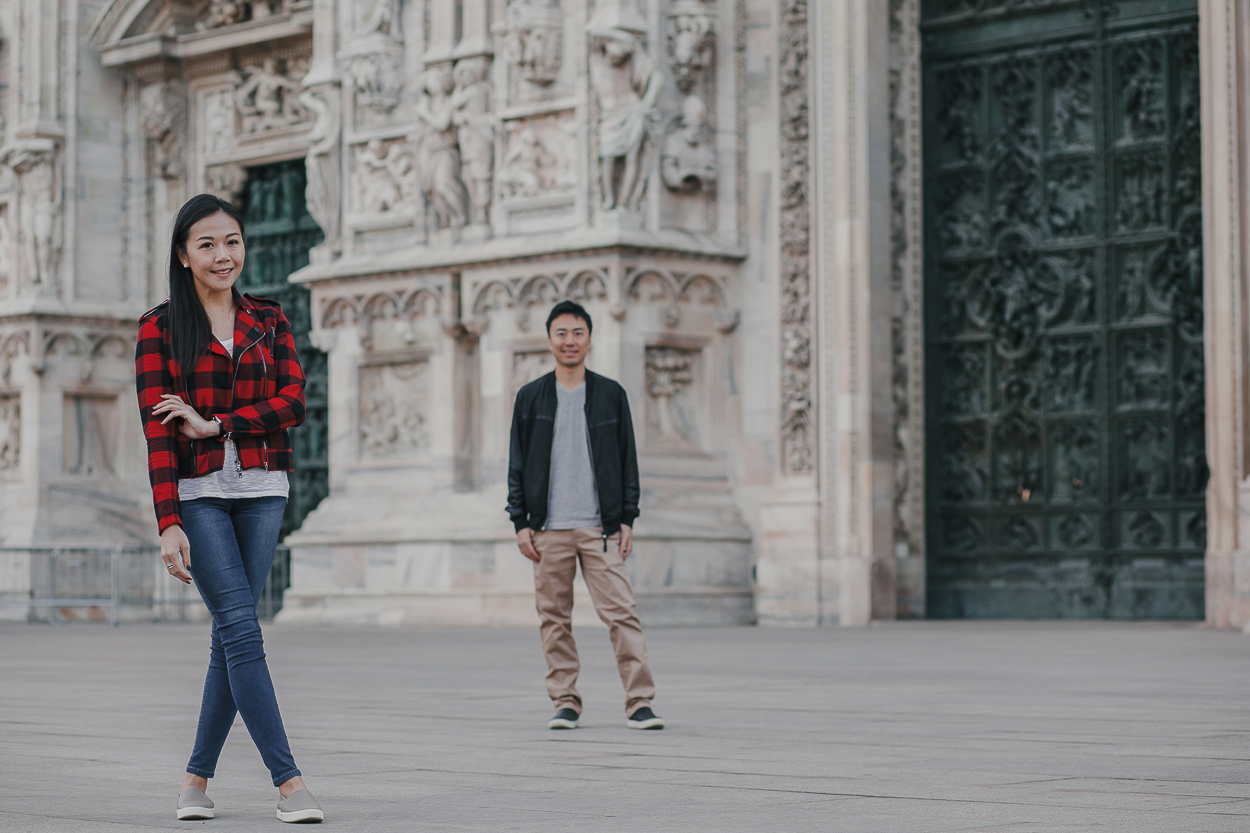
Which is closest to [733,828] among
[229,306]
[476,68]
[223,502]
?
[223,502]

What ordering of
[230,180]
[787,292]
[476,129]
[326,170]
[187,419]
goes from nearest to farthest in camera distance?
[187,419], [787,292], [476,129], [326,170], [230,180]

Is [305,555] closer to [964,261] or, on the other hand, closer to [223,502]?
[964,261]

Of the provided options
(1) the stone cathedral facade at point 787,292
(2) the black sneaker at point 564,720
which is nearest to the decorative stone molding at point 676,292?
(1) the stone cathedral facade at point 787,292

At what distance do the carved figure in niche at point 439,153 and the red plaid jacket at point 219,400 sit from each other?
46.3 ft

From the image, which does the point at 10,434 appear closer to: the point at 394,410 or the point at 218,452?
the point at 394,410

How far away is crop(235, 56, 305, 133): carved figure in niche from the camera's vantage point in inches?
976

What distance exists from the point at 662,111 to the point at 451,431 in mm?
3856

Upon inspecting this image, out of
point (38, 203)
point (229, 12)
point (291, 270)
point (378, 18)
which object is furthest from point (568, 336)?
point (38, 203)

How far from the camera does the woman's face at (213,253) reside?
5.84 metres

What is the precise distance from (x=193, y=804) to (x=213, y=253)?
1594 mm

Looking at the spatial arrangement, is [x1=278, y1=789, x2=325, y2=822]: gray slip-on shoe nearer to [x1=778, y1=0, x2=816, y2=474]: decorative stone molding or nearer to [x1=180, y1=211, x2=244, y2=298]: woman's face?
[x1=180, y1=211, x2=244, y2=298]: woman's face

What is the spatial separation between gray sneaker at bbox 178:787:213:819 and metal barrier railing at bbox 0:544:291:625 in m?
17.9

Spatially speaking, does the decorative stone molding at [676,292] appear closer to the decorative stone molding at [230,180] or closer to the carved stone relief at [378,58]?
the carved stone relief at [378,58]

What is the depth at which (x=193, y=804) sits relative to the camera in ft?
18.4
